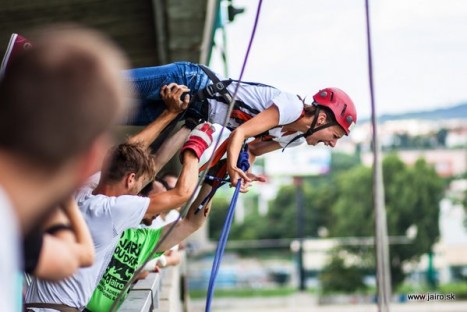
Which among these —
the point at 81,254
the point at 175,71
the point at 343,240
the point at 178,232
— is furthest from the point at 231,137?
the point at 343,240

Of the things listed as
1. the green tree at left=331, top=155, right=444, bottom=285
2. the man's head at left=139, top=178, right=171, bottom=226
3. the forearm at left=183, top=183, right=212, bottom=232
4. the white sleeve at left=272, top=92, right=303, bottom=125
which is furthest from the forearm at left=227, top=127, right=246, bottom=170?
the green tree at left=331, top=155, right=444, bottom=285

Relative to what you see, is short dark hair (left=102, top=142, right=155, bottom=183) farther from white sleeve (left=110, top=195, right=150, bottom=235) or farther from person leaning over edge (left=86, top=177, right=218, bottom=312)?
person leaning over edge (left=86, top=177, right=218, bottom=312)

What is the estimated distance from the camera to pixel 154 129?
5094 mm

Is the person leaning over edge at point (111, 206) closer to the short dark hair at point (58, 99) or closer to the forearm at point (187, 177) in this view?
the forearm at point (187, 177)

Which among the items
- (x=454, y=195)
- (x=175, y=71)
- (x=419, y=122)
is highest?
(x=419, y=122)

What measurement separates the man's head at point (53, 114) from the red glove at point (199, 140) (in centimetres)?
313

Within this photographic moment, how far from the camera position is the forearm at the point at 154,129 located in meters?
4.95

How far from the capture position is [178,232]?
5.80 m

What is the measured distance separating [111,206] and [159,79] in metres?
1.21


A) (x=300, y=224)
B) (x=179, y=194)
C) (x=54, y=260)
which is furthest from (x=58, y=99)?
(x=300, y=224)

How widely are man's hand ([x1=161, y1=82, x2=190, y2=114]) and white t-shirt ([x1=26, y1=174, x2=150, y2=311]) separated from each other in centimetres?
77

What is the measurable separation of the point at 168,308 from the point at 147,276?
57 cm

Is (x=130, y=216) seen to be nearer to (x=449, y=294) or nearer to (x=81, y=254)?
(x=81, y=254)

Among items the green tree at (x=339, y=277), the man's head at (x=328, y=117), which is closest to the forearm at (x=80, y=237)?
the man's head at (x=328, y=117)
